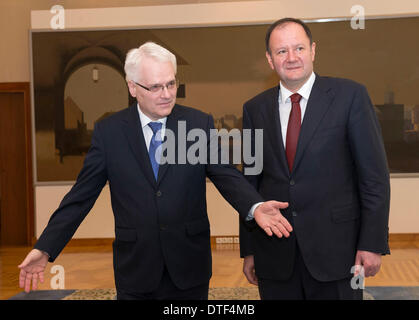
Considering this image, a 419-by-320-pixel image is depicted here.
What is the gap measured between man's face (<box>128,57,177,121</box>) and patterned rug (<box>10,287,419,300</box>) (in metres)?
2.94

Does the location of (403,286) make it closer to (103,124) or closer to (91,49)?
(103,124)

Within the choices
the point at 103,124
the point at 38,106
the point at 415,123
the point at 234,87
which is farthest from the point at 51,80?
the point at 103,124

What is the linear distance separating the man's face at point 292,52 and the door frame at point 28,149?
676 cm

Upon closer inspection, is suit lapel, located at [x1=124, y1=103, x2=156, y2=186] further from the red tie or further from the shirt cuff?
the red tie

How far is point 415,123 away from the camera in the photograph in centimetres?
707

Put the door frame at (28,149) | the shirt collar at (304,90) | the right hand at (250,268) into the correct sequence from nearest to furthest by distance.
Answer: the shirt collar at (304,90), the right hand at (250,268), the door frame at (28,149)

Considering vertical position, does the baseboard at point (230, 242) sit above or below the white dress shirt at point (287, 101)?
below

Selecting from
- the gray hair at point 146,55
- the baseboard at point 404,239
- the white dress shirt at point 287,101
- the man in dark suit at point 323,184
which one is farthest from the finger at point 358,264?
the baseboard at point 404,239

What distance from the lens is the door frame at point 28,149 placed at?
8070mm

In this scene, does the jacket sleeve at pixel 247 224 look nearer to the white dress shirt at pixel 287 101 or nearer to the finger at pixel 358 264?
the white dress shirt at pixel 287 101

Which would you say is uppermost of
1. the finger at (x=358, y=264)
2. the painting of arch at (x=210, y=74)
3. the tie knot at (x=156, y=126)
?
the painting of arch at (x=210, y=74)

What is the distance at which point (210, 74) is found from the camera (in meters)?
7.33

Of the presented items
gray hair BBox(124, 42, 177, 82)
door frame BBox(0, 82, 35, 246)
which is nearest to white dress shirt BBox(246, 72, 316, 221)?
gray hair BBox(124, 42, 177, 82)

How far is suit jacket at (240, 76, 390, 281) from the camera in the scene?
1983mm
